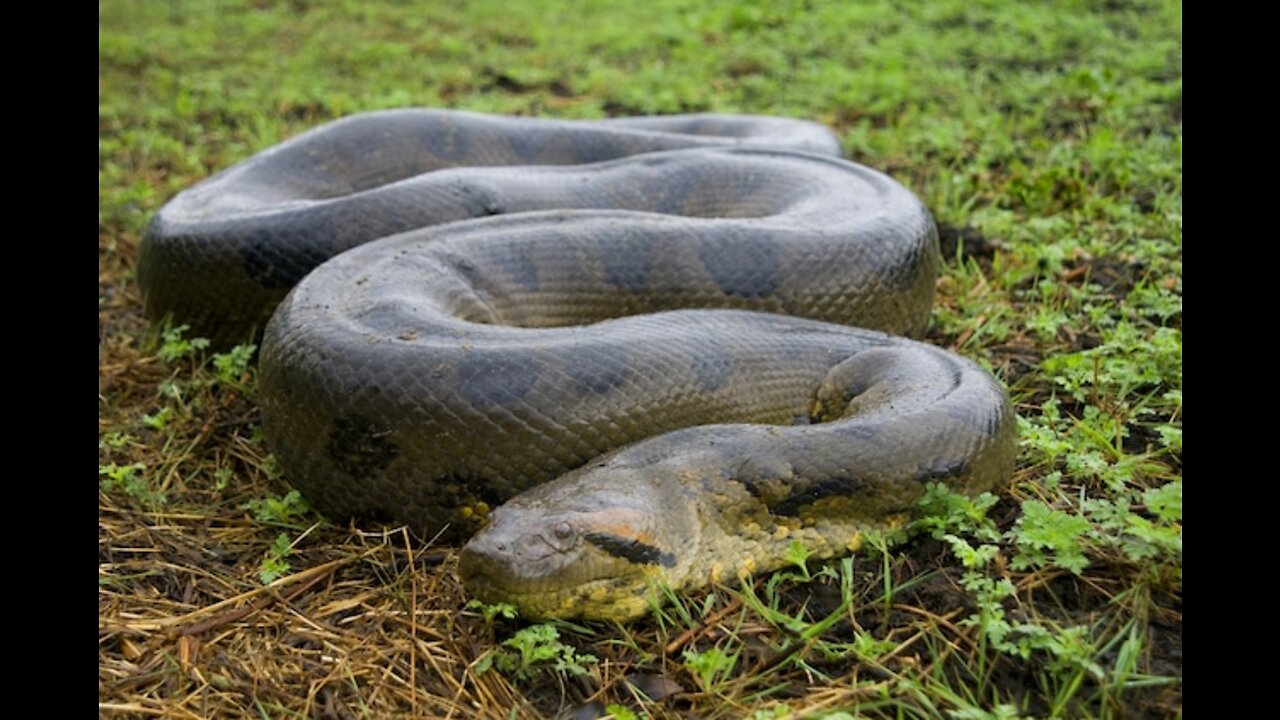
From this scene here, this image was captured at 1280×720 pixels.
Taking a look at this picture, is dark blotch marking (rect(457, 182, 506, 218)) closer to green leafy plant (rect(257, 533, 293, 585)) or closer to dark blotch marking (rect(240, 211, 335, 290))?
dark blotch marking (rect(240, 211, 335, 290))

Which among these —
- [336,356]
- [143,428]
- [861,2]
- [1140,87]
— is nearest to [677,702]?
[336,356]

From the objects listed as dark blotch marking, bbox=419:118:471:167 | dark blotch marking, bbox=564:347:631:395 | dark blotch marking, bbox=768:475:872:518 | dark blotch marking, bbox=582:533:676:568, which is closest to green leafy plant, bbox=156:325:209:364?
dark blotch marking, bbox=419:118:471:167

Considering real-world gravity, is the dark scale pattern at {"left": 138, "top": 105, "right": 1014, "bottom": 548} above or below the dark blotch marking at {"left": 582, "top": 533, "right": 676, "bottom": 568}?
above

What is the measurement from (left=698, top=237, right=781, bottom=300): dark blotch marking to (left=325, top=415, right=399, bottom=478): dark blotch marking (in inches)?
67.0

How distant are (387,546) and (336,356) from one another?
67 cm

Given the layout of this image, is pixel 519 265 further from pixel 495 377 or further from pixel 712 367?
pixel 495 377

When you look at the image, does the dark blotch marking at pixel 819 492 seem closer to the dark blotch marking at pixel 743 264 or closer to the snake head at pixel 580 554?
the snake head at pixel 580 554

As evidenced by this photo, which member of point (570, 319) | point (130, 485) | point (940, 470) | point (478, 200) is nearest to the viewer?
point (940, 470)

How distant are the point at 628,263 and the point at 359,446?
1.59 m

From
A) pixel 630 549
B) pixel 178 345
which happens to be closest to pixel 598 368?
pixel 630 549

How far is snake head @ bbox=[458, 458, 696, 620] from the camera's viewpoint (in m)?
3.47

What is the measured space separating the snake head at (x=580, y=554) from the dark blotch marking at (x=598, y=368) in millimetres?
450

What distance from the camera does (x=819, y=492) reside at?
3.83 metres
